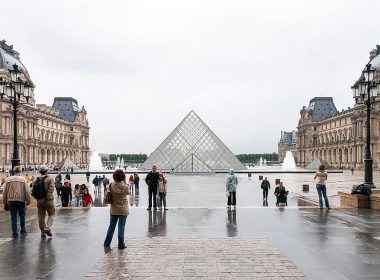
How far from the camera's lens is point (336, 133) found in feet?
336

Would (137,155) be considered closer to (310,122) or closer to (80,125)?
(80,125)

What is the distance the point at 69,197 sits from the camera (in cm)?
1578

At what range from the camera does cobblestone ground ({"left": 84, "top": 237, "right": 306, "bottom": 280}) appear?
19.1 ft

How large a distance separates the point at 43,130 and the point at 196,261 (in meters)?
94.6

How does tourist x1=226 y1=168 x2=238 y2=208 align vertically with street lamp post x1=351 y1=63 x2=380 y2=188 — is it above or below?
below

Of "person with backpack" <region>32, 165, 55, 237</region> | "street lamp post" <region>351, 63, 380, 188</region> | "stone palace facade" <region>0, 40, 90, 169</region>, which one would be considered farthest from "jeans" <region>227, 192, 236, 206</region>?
"stone palace facade" <region>0, 40, 90, 169</region>

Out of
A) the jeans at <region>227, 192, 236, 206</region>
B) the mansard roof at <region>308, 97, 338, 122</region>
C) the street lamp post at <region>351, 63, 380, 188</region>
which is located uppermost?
the mansard roof at <region>308, 97, 338, 122</region>

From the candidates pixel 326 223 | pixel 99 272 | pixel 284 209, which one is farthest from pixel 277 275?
pixel 284 209

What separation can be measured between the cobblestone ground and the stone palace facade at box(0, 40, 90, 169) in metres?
41.6

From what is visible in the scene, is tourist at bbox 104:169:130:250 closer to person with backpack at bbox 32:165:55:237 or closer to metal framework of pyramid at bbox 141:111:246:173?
person with backpack at bbox 32:165:55:237

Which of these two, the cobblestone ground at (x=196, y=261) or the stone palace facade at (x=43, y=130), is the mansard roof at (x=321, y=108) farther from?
the cobblestone ground at (x=196, y=261)

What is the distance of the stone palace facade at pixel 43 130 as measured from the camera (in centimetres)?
7175

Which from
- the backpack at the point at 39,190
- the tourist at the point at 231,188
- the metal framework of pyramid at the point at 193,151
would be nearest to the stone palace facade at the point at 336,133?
the metal framework of pyramid at the point at 193,151

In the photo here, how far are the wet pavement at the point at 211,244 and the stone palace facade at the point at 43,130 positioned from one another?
127ft
